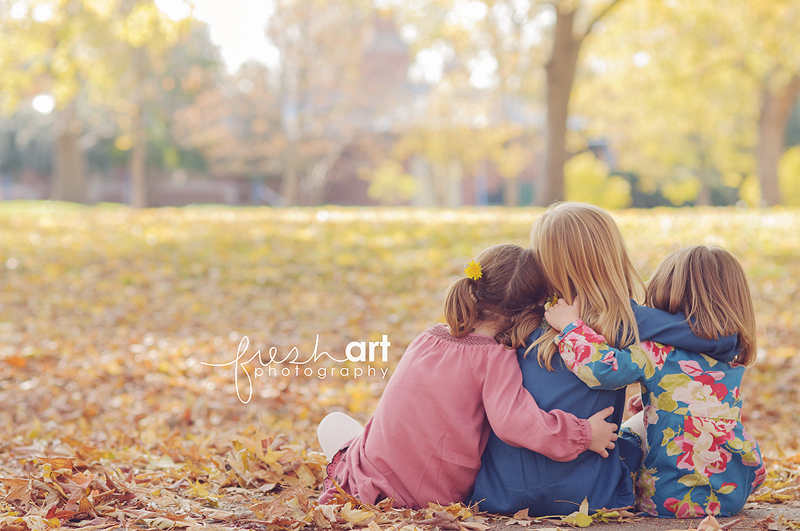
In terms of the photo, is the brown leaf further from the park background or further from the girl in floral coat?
the girl in floral coat

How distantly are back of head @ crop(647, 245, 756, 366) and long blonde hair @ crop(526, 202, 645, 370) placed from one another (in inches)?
7.8

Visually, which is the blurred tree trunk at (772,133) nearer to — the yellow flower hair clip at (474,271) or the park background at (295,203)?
the park background at (295,203)

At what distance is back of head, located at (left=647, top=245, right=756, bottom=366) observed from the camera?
269cm

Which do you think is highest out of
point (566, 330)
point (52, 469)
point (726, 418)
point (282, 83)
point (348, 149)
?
point (282, 83)

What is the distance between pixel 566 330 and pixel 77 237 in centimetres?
980

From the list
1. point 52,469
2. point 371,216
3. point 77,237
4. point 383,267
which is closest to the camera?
point 52,469

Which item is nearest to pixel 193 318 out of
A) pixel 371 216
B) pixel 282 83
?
pixel 371 216

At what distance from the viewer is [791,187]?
88.8ft

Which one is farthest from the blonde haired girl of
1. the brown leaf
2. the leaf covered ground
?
the brown leaf

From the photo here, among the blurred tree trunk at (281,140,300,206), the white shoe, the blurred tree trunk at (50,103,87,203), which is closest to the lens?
the white shoe

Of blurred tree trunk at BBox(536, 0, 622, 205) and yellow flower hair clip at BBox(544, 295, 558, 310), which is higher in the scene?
blurred tree trunk at BBox(536, 0, 622, 205)

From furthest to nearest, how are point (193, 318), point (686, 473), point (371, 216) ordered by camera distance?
point (371, 216) → point (193, 318) → point (686, 473)

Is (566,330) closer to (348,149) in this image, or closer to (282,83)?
(282,83)

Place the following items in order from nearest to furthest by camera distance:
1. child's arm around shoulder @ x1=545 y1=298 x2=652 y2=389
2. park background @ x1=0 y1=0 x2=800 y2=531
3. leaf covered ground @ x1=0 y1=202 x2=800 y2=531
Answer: child's arm around shoulder @ x1=545 y1=298 x2=652 y2=389 → leaf covered ground @ x1=0 y1=202 x2=800 y2=531 → park background @ x1=0 y1=0 x2=800 y2=531
